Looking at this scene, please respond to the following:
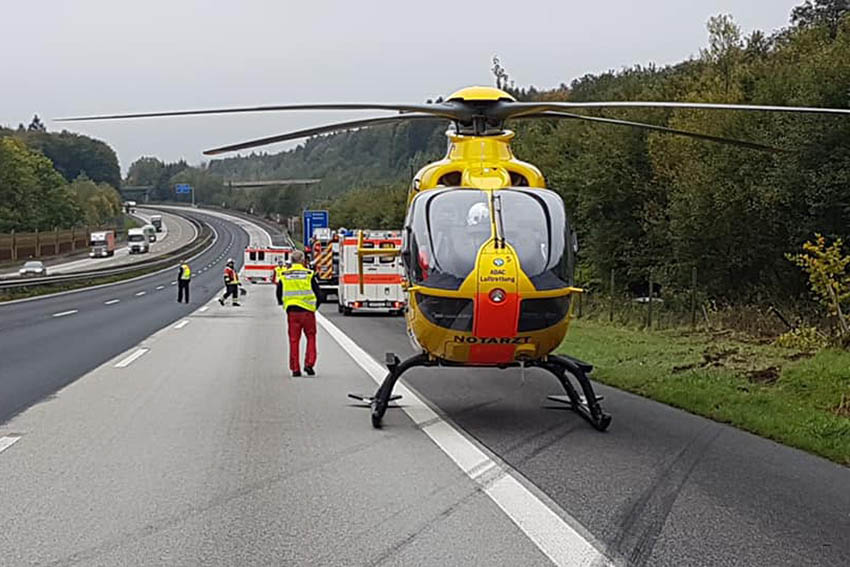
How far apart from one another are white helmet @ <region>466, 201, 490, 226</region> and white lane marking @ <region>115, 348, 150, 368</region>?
8490mm

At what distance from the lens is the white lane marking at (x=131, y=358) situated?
16.7m

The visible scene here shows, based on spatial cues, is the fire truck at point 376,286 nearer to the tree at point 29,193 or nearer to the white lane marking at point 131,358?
the white lane marking at point 131,358

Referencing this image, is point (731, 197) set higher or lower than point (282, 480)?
higher

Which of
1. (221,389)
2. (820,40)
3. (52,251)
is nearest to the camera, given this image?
(221,389)

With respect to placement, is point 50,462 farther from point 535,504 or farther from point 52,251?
point 52,251

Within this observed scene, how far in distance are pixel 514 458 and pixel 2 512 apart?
3.98 meters

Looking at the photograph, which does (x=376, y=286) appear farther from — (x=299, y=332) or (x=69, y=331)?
(x=299, y=332)

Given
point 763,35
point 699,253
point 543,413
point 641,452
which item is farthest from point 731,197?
point 641,452

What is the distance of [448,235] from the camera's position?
9984mm

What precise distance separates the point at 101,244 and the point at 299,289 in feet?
298

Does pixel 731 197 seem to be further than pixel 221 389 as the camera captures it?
Yes

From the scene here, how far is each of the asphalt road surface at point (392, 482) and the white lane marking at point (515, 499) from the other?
2 centimetres

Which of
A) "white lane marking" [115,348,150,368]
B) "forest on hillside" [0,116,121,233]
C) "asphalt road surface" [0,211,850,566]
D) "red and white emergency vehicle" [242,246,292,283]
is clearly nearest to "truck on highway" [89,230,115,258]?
"forest on hillside" [0,116,121,233]

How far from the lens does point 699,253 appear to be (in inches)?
1150
